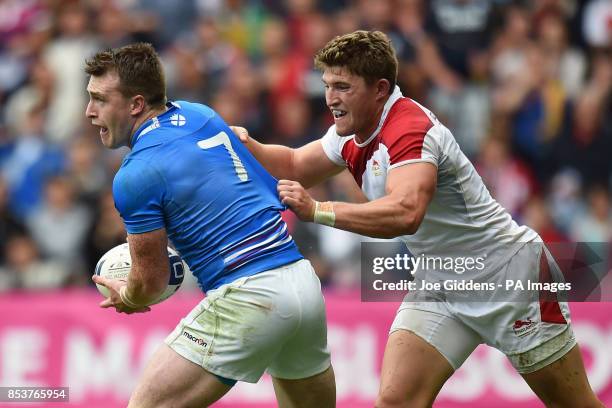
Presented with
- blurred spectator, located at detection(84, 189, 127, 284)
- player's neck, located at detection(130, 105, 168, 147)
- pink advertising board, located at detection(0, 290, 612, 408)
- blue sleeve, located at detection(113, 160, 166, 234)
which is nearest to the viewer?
blue sleeve, located at detection(113, 160, 166, 234)

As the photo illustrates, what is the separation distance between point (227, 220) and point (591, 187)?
22.4 ft

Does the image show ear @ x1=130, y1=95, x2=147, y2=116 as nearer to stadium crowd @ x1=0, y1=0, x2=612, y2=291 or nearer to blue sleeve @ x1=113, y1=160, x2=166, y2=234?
blue sleeve @ x1=113, y1=160, x2=166, y2=234

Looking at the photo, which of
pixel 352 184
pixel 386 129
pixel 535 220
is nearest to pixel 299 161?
pixel 386 129

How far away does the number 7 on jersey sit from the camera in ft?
19.0

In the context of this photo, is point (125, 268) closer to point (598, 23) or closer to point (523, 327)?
point (523, 327)

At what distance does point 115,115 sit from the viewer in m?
5.85

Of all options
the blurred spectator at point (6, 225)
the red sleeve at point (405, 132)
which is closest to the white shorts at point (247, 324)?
the red sleeve at point (405, 132)

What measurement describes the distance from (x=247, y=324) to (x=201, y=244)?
47 cm

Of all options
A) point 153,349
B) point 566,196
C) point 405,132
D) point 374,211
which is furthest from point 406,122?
point 566,196

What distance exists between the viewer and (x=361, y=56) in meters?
6.10

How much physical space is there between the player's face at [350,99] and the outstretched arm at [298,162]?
2.25ft

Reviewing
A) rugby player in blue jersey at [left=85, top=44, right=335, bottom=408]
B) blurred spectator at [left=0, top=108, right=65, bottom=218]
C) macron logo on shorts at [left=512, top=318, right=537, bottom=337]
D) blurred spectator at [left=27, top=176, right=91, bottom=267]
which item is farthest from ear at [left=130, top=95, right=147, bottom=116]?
blurred spectator at [left=0, top=108, right=65, bottom=218]

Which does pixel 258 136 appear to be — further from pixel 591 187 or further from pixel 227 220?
pixel 227 220

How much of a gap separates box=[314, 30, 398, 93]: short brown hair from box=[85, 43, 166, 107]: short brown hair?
91 cm
